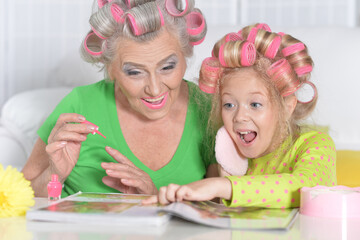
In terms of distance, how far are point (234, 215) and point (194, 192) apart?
10 cm

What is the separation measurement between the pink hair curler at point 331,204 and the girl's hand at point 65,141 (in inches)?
24.4

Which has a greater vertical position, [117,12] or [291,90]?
[117,12]

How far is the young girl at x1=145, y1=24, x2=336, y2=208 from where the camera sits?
144cm

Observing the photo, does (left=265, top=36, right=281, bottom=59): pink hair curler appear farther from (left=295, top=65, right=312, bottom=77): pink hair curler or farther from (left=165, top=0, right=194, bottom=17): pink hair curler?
(left=165, top=0, right=194, bottom=17): pink hair curler

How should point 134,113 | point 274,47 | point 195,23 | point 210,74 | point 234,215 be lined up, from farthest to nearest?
point 134,113 → point 195,23 → point 210,74 → point 274,47 → point 234,215

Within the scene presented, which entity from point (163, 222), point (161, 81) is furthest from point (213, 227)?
point (161, 81)

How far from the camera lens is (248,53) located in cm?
144

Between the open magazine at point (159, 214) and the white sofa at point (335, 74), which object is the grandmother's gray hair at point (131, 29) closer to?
the white sofa at point (335, 74)

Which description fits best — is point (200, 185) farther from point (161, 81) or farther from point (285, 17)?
point (285, 17)

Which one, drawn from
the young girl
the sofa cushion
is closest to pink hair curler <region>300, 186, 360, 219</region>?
the young girl

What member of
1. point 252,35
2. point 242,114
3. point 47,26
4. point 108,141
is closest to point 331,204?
point 242,114

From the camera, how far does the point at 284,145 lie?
1503 millimetres

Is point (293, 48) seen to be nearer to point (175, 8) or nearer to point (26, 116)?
point (175, 8)

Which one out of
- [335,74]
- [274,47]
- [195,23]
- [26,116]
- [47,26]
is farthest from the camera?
[47,26]
